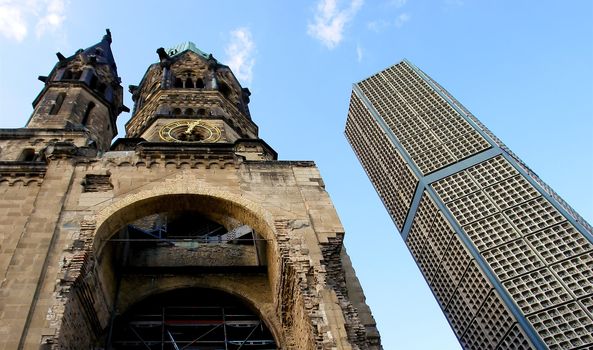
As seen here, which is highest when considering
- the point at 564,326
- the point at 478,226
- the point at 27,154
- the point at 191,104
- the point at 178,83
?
the point at 178,83

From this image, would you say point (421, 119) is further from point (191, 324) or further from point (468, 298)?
point (191, 324)

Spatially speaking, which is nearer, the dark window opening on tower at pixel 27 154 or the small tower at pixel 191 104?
the dark window opening on tower at pixel 27 154

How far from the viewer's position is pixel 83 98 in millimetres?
19922

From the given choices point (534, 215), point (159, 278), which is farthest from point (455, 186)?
point (159, 278)

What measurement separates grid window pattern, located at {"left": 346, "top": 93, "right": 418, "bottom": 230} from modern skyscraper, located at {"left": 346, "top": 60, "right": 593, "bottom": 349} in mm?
51

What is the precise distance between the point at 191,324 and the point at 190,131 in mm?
8716

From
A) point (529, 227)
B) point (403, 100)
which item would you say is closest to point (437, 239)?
point (529, 227)

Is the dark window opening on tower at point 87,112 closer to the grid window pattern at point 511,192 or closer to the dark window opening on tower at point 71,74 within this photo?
the dark window opening on tower at point 71,74

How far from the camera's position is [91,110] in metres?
20.0

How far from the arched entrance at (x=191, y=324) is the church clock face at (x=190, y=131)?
24.1 feet

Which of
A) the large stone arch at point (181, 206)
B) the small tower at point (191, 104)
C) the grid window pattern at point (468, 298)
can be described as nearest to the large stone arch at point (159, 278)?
the large stone arch at point (181, 206)

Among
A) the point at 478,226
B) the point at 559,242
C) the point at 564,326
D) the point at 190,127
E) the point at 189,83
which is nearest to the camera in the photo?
the point at 564,326

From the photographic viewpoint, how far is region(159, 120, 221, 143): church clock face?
714 inches

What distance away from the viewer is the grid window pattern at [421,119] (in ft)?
70.7
